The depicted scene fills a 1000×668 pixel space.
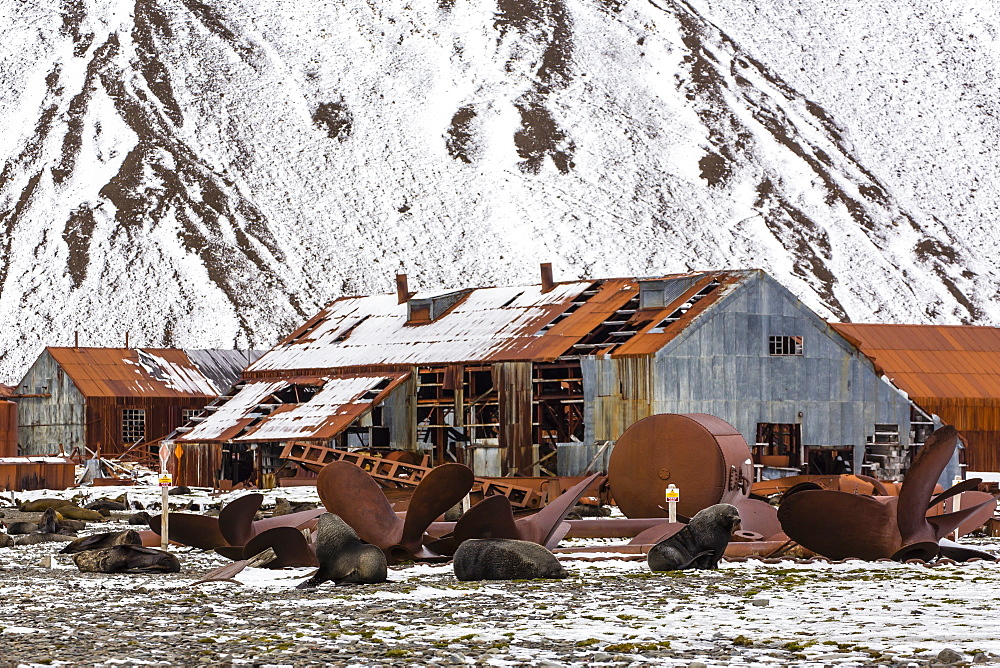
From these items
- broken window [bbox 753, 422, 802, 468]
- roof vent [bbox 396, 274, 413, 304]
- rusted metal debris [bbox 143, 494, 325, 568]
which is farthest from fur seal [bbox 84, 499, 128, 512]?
roof vent [bbox 396, 274, 413, 304]

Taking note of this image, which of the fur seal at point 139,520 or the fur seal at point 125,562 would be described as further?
the fur seal at point 139,520

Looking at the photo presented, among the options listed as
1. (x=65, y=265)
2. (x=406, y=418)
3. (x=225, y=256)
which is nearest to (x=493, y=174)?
(x=225, y=256)

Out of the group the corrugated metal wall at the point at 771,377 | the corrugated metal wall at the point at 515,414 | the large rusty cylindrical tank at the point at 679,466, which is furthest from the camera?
the corrugated metal wall at the point at 515,414

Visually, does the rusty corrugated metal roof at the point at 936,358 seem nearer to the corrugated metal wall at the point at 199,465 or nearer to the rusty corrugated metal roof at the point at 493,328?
the rusty corrugated metal roof at the point at 493,328

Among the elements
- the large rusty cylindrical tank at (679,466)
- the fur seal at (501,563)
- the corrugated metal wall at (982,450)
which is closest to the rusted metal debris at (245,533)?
the fur seal at (501,563)

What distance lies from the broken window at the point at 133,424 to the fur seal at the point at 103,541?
5042 cm

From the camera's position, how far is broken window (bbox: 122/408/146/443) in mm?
73625

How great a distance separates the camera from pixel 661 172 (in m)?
190

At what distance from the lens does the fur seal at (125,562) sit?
68.8 feet

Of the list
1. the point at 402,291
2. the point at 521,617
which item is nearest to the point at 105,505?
the point at 402,291

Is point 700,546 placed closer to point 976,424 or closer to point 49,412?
point 976,424

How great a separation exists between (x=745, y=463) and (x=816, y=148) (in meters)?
176

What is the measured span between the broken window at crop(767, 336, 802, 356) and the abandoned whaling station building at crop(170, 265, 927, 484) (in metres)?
0.03

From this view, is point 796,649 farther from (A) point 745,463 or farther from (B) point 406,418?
(B) point 406,418
